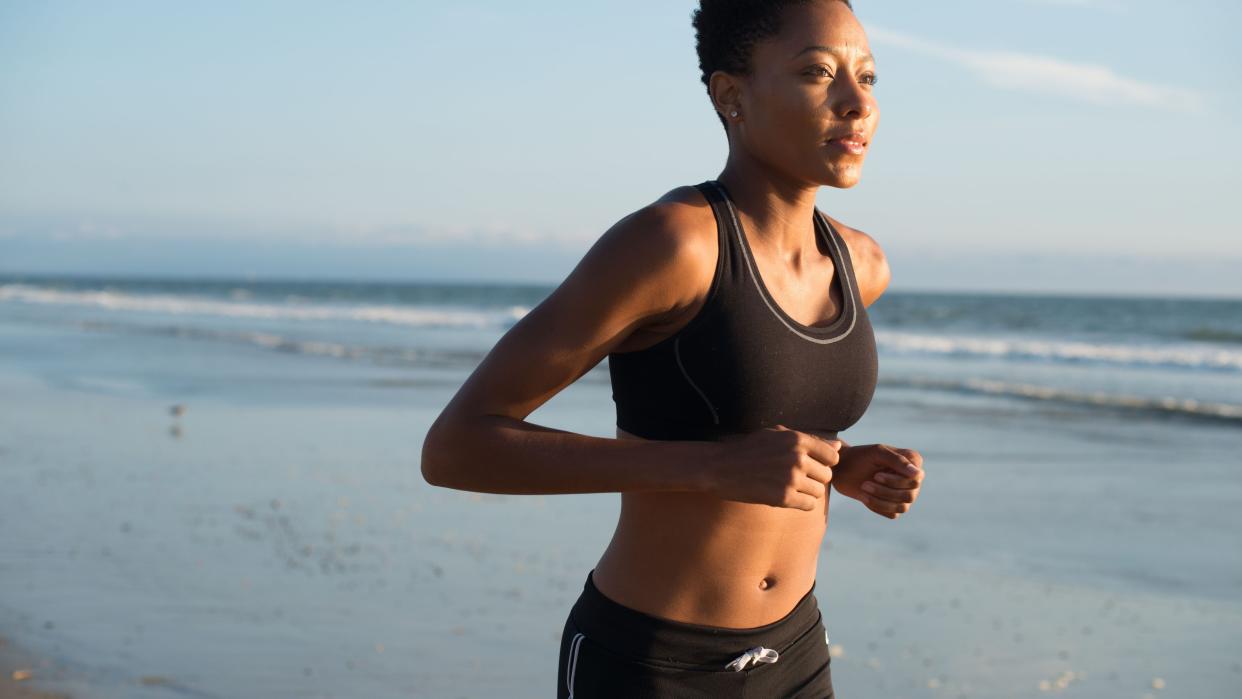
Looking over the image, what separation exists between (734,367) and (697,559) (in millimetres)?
350

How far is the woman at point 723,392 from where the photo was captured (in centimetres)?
178

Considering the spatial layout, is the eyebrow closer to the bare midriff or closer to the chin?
the chin

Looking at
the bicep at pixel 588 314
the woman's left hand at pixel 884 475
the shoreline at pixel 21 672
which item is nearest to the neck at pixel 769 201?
the bicep at pixel 588 314

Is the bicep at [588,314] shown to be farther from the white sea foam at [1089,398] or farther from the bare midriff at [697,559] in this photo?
the white sea foam at [1089,398]

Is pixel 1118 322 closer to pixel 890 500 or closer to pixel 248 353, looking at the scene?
pixel 248 353

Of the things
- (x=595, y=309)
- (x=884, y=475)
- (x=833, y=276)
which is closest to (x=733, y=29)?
(x=833, y=276)

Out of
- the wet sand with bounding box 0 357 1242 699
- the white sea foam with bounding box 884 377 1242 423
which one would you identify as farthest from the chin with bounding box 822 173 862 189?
the white sea foam with bounding box 884 377 1242 423

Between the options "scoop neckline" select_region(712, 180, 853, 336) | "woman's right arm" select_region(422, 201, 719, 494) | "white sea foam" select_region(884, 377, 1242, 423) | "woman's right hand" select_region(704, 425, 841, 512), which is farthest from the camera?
"white sea foam" select_region(884, 377, 1242, 423)

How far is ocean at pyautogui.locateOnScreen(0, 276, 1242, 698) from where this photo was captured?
16.7 ft

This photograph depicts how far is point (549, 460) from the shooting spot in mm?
1766

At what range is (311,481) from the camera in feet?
28.9

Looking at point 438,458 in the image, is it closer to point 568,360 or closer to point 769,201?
point 568,360

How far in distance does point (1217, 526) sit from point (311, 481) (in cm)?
601

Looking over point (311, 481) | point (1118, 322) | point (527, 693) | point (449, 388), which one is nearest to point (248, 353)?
point (449, 388)
